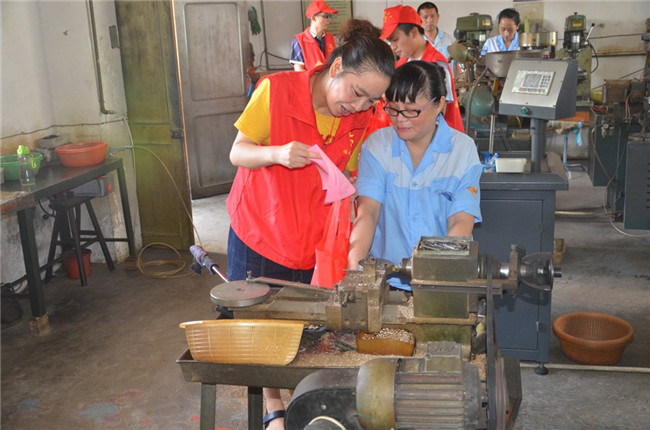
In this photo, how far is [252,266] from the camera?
1.97 m

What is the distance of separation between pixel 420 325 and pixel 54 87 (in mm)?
3474

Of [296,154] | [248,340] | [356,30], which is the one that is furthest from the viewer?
[356,30]

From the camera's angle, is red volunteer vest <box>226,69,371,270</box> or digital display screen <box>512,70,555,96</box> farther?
digital display screen <box>512,70,555,96</box>

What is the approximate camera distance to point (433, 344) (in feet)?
3.37

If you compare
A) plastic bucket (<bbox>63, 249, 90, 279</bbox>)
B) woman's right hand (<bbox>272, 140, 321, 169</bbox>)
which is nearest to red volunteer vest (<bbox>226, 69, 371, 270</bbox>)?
woman's right hand (<bbox>272, 140, 321, 169</bbox>)

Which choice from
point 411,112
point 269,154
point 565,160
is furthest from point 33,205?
point 565,160

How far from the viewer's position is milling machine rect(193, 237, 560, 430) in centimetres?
94

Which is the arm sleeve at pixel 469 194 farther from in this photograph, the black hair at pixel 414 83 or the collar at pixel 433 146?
the black hair at pixel 414 83

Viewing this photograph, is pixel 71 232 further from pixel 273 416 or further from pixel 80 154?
pixel 273 416

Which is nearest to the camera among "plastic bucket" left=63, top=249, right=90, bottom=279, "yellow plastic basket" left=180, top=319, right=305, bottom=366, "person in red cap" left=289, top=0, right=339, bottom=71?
"yellow plastic basket" left=180, top=319, right=305, bottom=366

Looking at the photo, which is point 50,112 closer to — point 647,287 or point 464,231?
point 464,231

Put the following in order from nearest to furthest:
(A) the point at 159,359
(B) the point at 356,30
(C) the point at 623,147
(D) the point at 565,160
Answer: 1. (B) the point at 356,30
2. (A) the point at 159,359
3. (C) the point at 623,147
4. (D) the point at 565,160

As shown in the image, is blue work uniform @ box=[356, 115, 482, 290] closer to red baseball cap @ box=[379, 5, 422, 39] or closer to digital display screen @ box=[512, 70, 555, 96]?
digital display screen @ box=[512, 70, 555, 96]

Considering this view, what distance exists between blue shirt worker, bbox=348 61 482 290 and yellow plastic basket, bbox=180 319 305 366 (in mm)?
611
